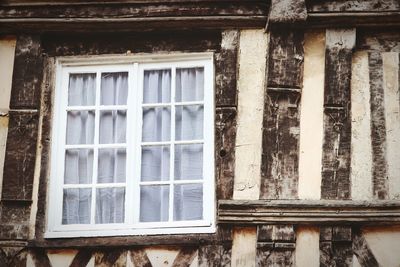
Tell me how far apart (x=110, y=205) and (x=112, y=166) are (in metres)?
0.33

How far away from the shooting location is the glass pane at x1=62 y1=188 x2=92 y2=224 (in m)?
6.87

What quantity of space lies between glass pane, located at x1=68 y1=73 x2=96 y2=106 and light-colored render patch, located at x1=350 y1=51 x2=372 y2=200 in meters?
2.18

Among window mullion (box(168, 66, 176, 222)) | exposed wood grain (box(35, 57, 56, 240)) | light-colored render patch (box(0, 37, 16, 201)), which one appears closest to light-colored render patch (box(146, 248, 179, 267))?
window mullion (box(168, 66, 176, 222))

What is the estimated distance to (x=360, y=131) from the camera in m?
6.75

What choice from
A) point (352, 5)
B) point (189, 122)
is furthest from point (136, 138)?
point (352, 5)

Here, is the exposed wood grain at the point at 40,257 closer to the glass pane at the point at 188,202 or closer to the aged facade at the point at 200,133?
the aged facade at the point at 200,133

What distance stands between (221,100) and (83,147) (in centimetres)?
122

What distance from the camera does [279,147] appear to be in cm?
672

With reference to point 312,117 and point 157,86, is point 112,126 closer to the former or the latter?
point 157,86

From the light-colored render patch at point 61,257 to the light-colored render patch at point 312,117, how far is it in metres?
1.87

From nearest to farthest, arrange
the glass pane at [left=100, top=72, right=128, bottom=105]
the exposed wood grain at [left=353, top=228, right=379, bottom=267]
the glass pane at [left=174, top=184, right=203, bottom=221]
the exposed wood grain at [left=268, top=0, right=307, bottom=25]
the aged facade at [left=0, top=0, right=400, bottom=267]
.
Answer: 1. the exposed wood grain at [left=353, top=228, right=379, bottom=267]
2. the aged facade at [left=0, top=0, right=400, bottom=267]
3. the glass pane at [left=174, top=184, right=203, bottom=221]
4. the exposed wood grain at [left=268, top=0, right=307, bottom=25]
5. the glass pane at [left=100, top=72, right=128, bottom=105]

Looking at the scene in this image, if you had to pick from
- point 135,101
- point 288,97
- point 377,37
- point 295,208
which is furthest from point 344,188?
point 135,101

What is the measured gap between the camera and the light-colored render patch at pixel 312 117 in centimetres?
665

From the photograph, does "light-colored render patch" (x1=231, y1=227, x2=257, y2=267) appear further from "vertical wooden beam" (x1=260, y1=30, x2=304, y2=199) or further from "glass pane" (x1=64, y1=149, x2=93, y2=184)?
"glass pane" (x1=64, y1=149, x2=93, y2=184)
